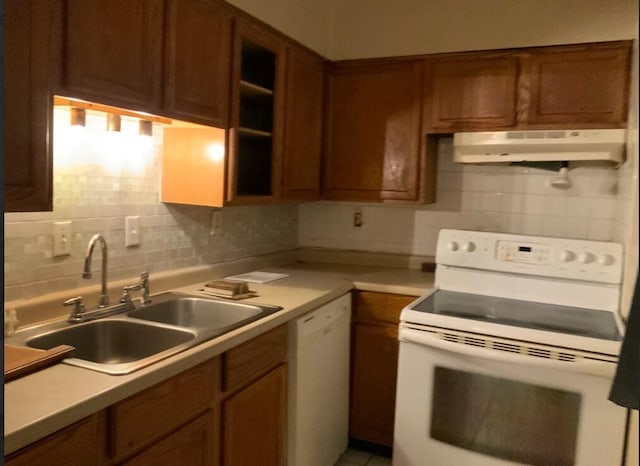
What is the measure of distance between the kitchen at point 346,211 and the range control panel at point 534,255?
0.41ft

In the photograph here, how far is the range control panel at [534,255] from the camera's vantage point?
2332 mm

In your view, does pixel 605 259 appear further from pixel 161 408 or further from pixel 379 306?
pixel 161 408

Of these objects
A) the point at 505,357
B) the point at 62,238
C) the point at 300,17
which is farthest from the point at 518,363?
the point at 300,17

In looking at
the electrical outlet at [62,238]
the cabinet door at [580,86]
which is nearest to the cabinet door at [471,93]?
the cabinet door at [580,86]

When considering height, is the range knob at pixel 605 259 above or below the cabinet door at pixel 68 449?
above

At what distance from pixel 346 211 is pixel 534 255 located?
1.15m

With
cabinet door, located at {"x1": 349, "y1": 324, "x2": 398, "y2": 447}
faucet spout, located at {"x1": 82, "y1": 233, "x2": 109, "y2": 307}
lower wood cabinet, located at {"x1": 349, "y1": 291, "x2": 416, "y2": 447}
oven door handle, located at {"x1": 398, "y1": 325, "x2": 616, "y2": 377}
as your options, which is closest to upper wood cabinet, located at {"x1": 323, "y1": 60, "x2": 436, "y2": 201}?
lower wood cabinet, located at {"x1": 349, "y1": 291, "x2": 416, "y2": 447}

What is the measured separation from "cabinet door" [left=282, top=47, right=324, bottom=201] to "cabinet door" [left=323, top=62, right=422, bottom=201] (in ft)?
0.30

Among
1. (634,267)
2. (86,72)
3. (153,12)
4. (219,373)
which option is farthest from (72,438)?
(634,267)

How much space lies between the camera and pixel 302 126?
2.76m

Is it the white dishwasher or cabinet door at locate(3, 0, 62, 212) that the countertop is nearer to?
the white dishwasher

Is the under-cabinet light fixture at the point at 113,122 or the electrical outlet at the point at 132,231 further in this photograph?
the electrical outlet at the point at 132,231

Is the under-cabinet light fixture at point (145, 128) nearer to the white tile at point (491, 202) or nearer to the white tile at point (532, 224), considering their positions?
the white tile at point (491, 202)

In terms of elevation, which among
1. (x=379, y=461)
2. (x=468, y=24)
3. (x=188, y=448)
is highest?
(x=468, y=24)
